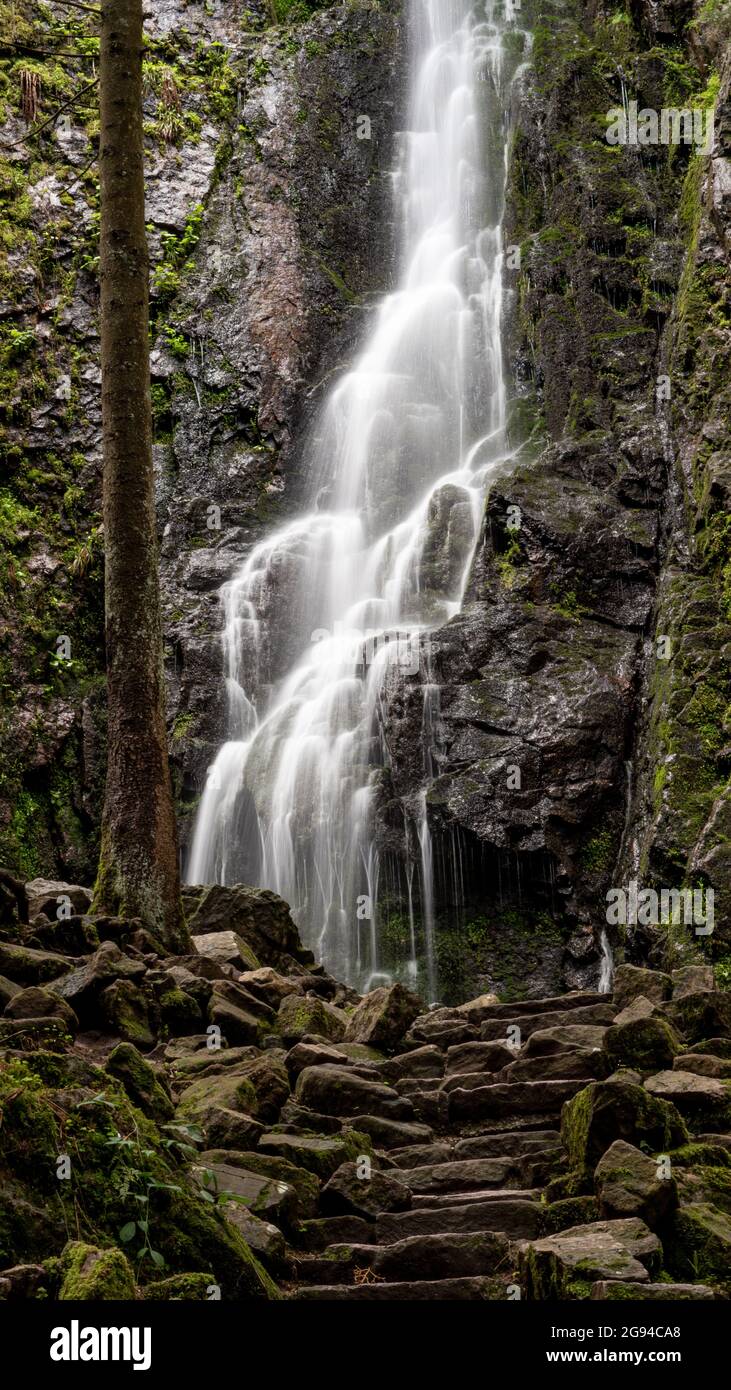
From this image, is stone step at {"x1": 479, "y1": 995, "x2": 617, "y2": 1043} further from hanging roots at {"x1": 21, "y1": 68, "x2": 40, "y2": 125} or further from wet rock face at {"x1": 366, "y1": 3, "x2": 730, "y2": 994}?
hanging roots at {"x1": 21, "y1": 68, "x2": 40, "y2": 125}

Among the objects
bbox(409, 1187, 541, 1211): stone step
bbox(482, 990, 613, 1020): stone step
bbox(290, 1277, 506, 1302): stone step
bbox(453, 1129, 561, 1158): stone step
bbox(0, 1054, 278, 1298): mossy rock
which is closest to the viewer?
bbox(0, 1054, 278, 1298): mossy rock

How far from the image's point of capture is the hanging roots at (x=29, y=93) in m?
20.5

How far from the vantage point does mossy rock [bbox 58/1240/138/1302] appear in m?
3.06

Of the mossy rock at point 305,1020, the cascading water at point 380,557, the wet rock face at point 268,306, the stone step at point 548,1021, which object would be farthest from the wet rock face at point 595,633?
the mossy rock at point 305,1020

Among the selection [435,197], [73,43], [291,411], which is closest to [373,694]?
[291,411]

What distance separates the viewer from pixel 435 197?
77.6 feet

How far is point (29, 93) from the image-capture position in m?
20.5

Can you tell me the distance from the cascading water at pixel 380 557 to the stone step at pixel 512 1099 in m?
7.15

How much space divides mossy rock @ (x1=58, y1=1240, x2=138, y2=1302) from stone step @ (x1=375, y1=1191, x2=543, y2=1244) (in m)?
1.63

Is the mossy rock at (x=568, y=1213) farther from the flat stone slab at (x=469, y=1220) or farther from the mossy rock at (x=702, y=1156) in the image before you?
the mossy rock at (x=702, y=1156)

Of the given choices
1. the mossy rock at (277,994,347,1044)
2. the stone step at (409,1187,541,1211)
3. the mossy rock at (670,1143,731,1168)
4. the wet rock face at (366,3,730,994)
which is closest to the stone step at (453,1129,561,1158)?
the stone step at (409,1187,541,1211)

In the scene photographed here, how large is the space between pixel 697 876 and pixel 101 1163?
7596mm

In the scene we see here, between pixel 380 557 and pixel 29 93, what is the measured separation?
435 inches

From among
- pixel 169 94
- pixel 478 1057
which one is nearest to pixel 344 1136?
pixel 478 1057
